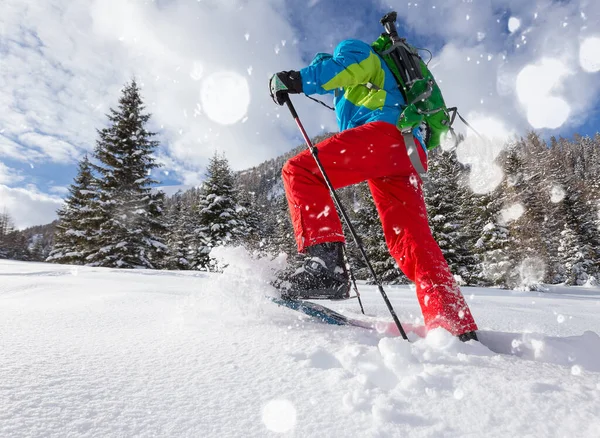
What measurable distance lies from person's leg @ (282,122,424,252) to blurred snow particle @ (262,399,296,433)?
1213 mm

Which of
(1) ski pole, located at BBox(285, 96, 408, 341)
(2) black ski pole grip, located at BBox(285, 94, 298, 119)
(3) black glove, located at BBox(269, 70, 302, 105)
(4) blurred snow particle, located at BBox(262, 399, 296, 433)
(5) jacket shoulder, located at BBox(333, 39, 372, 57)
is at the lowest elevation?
(4) blurred snow particle, located at BBox(262, 399, 296, 433)

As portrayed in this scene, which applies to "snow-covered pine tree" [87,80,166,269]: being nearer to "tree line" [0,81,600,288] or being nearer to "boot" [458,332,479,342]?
"tree line" [0,81,600,288]

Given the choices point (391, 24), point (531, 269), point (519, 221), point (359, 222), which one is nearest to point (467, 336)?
point (391, 24)

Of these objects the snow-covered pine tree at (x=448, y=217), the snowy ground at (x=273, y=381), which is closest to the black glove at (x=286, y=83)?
the snowy ground at (x=273, y=381)

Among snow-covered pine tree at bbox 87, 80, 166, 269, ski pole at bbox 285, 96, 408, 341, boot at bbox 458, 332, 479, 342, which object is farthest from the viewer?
snow-covered pine tree at bbox 87, 80, 166, 269

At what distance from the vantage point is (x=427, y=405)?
915mm

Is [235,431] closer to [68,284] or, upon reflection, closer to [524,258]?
[68,284]

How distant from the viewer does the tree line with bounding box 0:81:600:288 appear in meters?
17.0

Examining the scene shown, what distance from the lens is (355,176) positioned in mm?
2195

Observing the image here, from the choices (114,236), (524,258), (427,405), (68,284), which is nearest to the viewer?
(427,405)

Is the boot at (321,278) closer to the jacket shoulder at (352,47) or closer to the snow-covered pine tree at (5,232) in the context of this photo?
the jacket shoulder at (352,47)

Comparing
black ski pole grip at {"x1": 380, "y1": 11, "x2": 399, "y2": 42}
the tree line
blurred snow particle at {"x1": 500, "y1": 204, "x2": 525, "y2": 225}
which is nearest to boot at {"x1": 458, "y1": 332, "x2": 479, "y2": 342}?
black ski pole grip at {"x1": 380, "y1": 11, "x2": 399, "y2": 42}

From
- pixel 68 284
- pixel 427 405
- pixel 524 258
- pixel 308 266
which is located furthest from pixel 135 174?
pixel 524 258

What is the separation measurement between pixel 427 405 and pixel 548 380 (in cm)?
48
